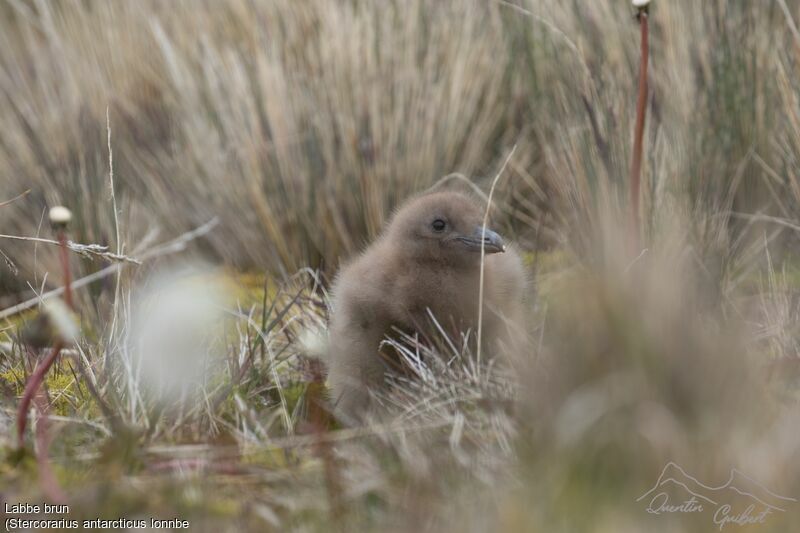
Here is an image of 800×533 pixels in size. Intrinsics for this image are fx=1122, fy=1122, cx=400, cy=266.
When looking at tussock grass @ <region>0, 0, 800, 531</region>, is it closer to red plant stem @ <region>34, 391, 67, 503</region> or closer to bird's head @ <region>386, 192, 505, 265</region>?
red plant stem @ <region>34, 391, 67, 503</region>

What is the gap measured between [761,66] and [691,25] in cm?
34

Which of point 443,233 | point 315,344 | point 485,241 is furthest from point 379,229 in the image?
point 485,241

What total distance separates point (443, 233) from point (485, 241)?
0.15 meters

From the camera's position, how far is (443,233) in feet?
11.6

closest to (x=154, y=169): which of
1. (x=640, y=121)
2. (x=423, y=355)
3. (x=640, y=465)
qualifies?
(x=423, y=355)

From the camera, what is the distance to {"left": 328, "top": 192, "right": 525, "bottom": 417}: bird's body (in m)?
3.37

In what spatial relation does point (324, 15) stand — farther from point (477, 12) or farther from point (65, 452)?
point (65, 452)

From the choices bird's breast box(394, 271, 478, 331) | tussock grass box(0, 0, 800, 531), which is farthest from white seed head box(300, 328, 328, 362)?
bird's breast box(394, 271, 478, 331)

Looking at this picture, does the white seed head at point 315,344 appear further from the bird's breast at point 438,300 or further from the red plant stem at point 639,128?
the red plant stem at point 639,128

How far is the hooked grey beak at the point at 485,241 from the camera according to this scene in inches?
136

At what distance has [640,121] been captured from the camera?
10.1 ft

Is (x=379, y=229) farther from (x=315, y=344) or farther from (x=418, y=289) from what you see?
(x=418, y=289)

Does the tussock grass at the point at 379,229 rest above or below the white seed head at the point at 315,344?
above

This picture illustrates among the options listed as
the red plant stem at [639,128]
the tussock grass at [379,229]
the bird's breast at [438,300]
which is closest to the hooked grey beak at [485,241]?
the bird's breast at [438,300]
